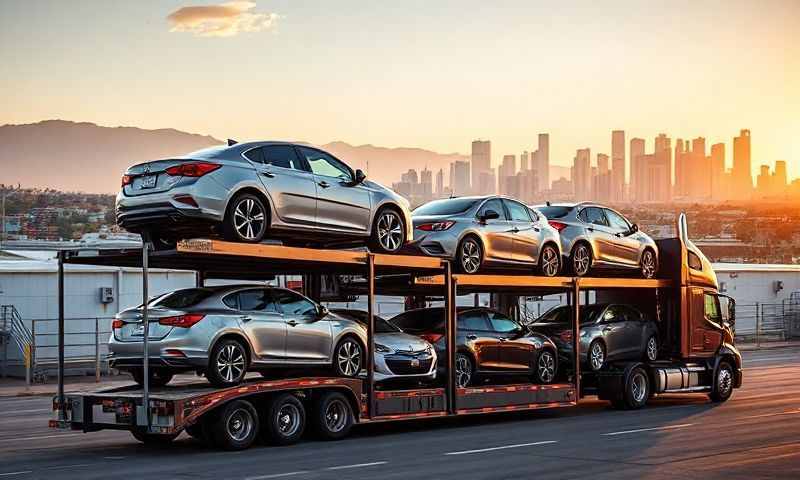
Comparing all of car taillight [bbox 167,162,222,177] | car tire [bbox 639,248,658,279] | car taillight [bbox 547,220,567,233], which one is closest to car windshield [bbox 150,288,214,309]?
car taillight [bbox 167,162,222,177]

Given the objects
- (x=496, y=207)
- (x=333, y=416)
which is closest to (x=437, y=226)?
(x=496, y=207)

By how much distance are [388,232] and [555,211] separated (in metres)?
5.93

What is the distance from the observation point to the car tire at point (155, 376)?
15.9m

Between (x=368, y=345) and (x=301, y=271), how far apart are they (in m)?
1.82

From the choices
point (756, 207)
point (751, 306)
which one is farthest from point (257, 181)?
point (756, 207)

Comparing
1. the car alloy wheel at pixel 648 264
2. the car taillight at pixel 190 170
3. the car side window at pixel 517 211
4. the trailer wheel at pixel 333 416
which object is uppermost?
the car taillight at pixel 190 170

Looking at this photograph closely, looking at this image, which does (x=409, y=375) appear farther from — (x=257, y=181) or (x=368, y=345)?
(x=257, y=181)

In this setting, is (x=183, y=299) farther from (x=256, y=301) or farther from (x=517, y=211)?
(x=517, y=211)

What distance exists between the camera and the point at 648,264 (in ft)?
80.0

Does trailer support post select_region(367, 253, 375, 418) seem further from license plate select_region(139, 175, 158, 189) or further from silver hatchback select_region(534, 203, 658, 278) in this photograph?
silver hatchback select_region(534, 203, 658, 278)

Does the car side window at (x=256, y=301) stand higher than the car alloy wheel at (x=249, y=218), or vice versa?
the car alloy wheel at (x=249, y=218)

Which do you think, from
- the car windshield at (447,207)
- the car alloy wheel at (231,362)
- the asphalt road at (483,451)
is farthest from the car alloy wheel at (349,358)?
the car windshield at (447,207)

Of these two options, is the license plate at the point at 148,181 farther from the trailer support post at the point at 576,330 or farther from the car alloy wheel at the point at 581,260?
the car alloy wheel at the point at 581,260

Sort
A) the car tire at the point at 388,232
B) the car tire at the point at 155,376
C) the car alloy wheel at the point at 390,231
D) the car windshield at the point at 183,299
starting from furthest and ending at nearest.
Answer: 1. the car alloy wheel at the point at 390,231
2. the car tire at the point at 388,232
3. the car tire at the point at 155,376
4. the car windshield at the point at 183,299
